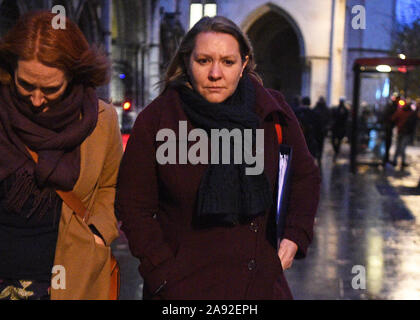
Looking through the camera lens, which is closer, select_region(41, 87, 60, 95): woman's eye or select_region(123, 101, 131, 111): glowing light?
select_region(41, 87, 60, 95): woman's eye

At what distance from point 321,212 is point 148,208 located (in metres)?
7.20

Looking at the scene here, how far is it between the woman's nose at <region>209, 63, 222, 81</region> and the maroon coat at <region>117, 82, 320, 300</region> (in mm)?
168

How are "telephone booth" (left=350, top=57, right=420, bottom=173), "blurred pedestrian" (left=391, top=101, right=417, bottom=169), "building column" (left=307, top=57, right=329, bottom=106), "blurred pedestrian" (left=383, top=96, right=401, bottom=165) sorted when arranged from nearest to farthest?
"telephone booth" (left=350, top=57, right=420, bottom=173) → "blurred pedestrian" (left=391, top=101, right=417, bottom=169) → "blurred pedestrian" (left=383, top=96, right=401, bottom=165) → "building column" (left=307, top=57, right=329, bottom=106)

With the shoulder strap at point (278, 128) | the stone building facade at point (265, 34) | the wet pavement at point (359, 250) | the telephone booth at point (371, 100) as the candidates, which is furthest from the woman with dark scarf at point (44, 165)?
the telephone booth at point (371, 100)

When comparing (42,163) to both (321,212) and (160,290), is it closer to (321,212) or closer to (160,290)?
(160,290)

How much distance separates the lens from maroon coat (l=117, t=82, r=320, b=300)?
2299mm

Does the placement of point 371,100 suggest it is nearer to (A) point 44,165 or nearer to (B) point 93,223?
(B) point 93,223

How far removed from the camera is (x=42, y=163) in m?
2.29

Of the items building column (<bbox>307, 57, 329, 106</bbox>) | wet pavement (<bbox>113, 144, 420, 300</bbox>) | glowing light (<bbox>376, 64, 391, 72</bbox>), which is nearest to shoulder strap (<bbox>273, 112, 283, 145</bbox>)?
wet pavement (<bbox>113, 144, 420, 300</bbox>)

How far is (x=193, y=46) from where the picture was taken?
239 cm

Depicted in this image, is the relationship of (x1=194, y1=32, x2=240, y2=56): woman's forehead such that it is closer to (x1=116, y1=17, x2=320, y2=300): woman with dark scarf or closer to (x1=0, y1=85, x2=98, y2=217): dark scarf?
(x1=116, y1=17, x2=320, y2=300): woman with dark scarf

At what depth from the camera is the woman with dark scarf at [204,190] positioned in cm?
229

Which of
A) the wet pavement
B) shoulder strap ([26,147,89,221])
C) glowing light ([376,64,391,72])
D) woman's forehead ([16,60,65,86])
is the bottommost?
the wet pavement

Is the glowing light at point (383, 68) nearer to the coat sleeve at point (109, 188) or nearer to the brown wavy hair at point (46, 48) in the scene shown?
the coat sleeve at point (109, 188)
